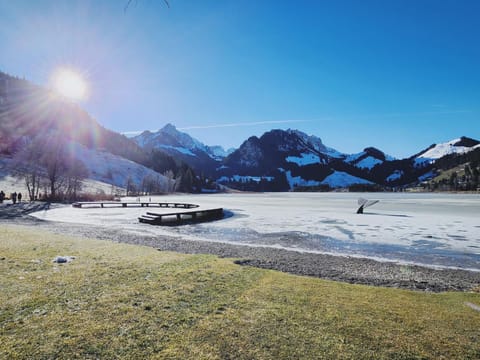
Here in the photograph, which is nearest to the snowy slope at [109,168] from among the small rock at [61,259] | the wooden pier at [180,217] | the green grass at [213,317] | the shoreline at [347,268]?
the wooden pier at [180,217]

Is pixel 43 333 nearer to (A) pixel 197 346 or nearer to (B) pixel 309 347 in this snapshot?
(A) pixel 197 346

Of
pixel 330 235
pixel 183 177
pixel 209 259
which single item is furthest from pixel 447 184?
pixel 209 259

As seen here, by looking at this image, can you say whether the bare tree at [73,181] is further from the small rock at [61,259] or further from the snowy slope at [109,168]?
the snowy slope at [109,168]

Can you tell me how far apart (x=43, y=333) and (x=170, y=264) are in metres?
5.09

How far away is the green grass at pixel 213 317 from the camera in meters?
4.35

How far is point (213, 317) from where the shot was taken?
18.0 feet

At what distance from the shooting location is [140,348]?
171 inches

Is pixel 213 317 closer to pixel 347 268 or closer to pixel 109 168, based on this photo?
pixel 347 268

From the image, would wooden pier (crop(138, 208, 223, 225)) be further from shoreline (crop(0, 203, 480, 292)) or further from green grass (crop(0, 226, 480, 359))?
green grass (crop(0, 226, 480, 359))

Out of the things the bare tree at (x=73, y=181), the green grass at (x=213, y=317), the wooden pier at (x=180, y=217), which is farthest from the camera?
the bare tree at (x=73, y=181)

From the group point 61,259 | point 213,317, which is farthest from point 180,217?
point 213,317

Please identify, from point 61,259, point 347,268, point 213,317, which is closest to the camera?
point 213,317

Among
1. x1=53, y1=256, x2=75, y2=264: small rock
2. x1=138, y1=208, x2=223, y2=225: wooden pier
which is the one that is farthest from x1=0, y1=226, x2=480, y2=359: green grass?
x1=138, y1=208, x2=223, y2=225: wooden pier

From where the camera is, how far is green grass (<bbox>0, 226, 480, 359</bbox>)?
4352 millimetres
